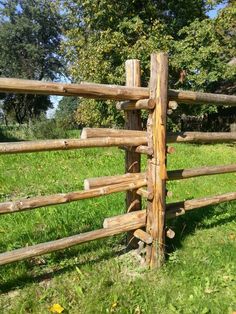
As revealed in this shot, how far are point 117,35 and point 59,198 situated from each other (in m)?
15.2

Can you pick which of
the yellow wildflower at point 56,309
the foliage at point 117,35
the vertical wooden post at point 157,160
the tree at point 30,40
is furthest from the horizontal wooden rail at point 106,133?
the tree at point 30,40

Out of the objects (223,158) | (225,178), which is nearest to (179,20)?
(223,158)

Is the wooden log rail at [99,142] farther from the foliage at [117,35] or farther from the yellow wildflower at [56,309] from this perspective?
the foliage at [117,35]

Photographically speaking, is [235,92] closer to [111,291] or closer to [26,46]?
[111,291]

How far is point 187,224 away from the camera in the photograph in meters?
5.23

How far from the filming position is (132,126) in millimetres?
4121

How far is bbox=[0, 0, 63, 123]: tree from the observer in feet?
127

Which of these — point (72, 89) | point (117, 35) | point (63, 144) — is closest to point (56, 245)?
point (63, 144)

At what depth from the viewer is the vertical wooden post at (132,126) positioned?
159 inches

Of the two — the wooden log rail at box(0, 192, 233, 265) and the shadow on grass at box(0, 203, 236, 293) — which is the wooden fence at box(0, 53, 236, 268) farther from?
the shadow on grass at box(0, 203, 236, 293)

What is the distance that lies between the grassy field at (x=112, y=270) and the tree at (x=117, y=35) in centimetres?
1236

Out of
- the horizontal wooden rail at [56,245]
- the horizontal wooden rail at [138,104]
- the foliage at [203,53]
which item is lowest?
the horizontal wooden rail at [56,245]

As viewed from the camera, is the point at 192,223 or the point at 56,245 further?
the point at 192,223

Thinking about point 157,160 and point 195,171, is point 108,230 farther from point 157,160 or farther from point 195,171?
point 195,171
